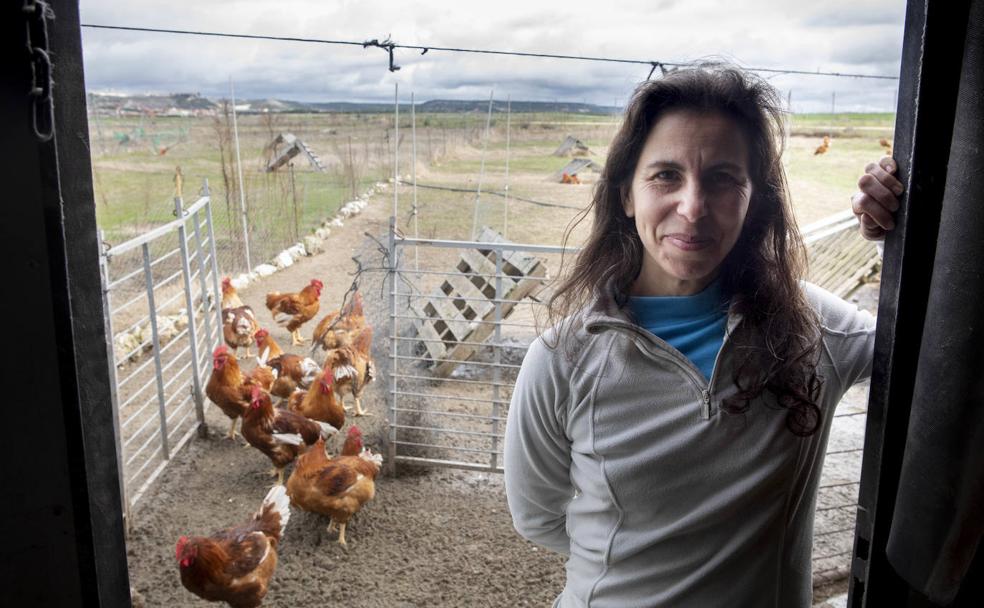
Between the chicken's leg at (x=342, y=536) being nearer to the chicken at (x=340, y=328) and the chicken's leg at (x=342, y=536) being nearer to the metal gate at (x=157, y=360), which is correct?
the metal gate at (x=157, y=360)

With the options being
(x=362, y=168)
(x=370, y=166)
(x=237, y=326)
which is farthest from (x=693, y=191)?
(x=370, y=166)

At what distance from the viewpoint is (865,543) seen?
75cm

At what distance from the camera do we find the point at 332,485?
287 cm

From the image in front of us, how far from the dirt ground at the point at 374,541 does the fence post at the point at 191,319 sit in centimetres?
11

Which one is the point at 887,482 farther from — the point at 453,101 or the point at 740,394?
the point at 453,101

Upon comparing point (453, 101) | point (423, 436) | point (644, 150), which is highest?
point (453, 101)

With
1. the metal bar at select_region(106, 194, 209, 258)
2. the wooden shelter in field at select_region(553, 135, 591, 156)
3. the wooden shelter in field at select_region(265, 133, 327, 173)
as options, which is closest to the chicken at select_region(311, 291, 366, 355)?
the metal bar at select_region(106, 194, 209, 258)

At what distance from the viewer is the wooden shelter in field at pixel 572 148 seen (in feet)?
17.2

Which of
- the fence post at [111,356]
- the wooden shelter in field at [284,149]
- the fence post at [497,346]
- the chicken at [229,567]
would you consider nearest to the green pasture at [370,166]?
the wooden shelter in field at [284,149]

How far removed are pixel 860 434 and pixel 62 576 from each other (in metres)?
3.62

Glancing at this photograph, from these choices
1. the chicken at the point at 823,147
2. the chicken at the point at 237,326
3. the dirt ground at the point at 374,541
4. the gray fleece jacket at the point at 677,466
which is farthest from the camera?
the chicken at the point at 823,147

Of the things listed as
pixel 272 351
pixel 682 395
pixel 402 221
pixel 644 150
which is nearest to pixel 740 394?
pixel 682 395

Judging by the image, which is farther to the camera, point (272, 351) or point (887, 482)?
point (272, 351)

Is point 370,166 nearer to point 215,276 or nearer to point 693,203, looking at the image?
point 215,276
